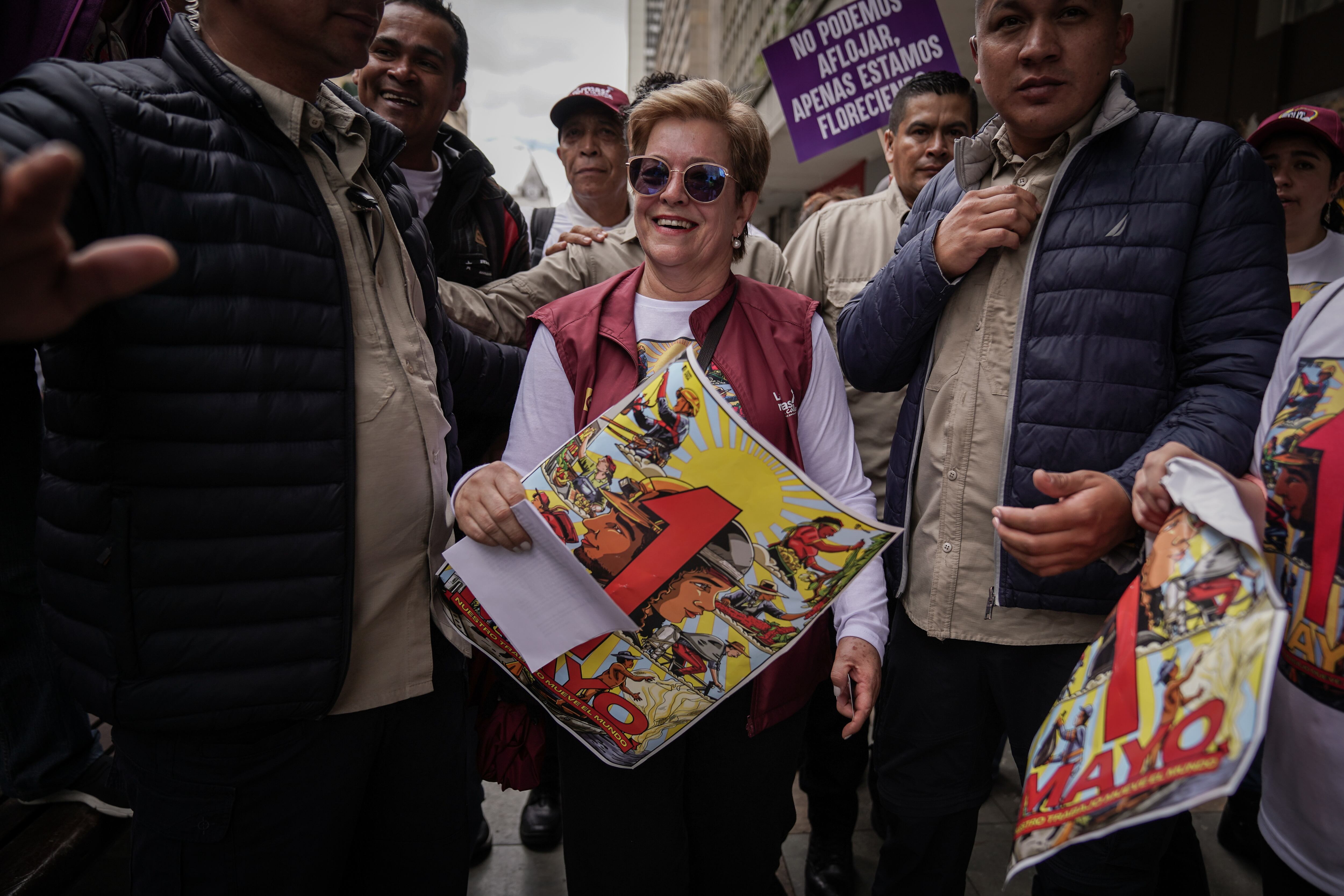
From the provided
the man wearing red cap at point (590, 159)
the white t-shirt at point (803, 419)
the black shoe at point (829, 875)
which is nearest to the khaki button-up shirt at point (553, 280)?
the white t-shirt at point (803, 419)

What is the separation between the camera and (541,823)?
9.42 ft

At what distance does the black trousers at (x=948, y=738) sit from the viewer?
1.75 m

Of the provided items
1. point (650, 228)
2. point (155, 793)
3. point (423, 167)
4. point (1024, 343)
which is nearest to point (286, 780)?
point (155, 793)

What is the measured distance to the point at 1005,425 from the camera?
1.71m

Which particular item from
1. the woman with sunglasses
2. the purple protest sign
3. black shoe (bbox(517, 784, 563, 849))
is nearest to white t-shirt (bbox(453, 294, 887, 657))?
the woman with sunglasses

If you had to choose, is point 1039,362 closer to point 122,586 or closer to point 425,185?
point 122,586

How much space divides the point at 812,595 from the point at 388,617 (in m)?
0.85

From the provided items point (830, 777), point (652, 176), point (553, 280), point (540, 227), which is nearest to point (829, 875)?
point (830, 777)

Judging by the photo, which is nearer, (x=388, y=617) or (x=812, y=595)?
(x=812, y=595)

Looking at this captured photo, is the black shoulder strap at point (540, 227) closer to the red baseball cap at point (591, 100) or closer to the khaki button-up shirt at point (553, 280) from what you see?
the red baseball cap at point (591, 100)

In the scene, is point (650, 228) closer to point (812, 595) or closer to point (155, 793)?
point (812, 595)

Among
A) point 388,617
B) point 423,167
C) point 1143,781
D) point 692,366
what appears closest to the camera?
point 1143,781

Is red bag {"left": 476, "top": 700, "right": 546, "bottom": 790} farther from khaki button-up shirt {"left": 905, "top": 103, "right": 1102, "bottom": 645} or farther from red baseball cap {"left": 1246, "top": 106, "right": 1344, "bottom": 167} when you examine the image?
red baseball cap {"left": 1246, "top": 106, "right": 1344, "bottom": 167}

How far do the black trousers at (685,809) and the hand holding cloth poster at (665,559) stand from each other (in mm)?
289
